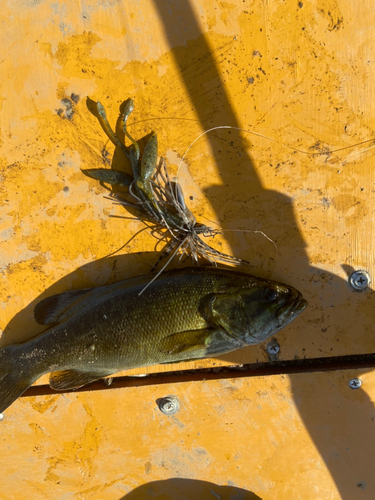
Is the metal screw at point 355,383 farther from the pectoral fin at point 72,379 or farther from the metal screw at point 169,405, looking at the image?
the pectoral fin at point 72,379

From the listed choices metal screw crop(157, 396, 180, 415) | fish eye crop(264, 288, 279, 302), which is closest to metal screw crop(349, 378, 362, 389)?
fish eye crop(264, 288, 279, 302)

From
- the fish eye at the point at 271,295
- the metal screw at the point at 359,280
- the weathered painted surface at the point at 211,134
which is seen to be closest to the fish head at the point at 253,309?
the fish eye at the point at 271,295

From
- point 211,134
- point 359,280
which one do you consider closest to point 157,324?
point 211,134

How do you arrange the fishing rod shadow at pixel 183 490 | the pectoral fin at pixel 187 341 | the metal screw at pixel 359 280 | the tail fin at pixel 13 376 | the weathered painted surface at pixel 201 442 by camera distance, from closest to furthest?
the pectoral fin at pixel 187 341, the tail fin at pixel 13 376, the metal screw at pixel 359 280, the weathered painted surface at pixel 201 442, the fishing rod shadow at pixel 183 490

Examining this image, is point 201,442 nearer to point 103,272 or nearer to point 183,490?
point 183,490

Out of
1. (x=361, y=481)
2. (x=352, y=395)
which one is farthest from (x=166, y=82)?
(x=361, y=481)

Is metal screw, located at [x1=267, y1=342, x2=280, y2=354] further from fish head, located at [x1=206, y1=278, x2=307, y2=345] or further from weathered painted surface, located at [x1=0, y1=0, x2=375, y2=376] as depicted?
fish head, located at [x1=206, y1=278, x2=307, y2=345]

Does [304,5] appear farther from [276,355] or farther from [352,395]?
[352,395]
